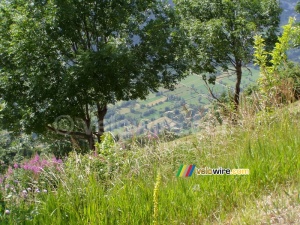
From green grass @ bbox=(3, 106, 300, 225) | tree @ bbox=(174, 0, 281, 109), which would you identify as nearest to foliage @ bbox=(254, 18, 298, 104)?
green grass @ bbox=(3, 106, 300, 225)

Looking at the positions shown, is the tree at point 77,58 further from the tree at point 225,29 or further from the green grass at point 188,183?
the green grass at point 188,183

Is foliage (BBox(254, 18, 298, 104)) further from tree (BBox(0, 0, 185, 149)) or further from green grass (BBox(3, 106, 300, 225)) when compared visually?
tree (BBox(0, 0, 185, 149))

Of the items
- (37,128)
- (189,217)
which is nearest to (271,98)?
(189,217)

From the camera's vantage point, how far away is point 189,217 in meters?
3.70

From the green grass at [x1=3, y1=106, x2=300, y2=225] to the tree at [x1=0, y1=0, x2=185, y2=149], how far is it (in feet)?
38.5

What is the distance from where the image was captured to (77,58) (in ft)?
54.3

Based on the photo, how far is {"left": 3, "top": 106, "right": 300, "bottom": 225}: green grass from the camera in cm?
360

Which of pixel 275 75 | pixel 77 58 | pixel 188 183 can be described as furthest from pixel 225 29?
pixel 188 183

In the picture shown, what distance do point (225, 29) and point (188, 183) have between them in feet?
69.7

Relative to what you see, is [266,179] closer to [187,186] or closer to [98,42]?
[187,186]

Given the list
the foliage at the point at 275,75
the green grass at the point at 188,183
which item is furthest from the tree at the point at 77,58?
the green grass at the point at 188,183

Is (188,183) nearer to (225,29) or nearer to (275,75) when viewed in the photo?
→ (275,75)

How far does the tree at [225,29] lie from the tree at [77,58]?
3.91 metres

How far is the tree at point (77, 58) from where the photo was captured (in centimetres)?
1686
